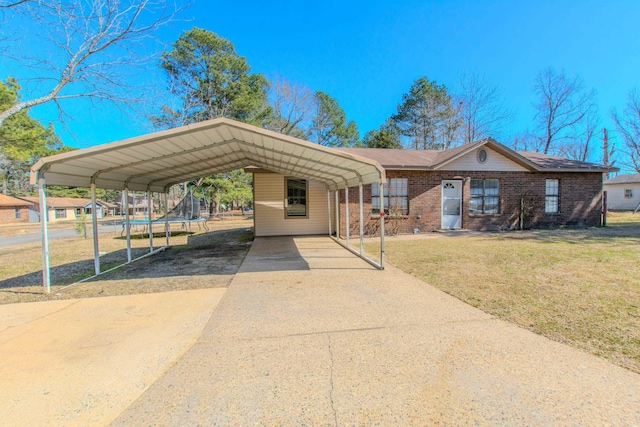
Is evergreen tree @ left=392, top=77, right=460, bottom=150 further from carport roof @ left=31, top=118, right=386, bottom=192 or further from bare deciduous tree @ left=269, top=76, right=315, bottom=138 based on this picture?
carport roof @ left=31, top=118, right=386, bottom=192

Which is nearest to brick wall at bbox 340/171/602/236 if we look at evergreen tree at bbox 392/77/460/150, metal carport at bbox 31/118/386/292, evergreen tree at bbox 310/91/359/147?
metal carport at bbox 31/118/386/292

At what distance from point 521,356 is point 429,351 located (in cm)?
82

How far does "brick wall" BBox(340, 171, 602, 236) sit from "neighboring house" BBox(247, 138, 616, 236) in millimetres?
38

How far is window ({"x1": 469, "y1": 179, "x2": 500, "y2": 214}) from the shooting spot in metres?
12.2

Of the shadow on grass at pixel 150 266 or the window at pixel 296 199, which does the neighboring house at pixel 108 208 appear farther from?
the window at pixel 296 199

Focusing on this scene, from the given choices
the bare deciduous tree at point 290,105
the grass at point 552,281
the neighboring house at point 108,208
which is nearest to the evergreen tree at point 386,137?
the bare deciduous tree at point 290,105

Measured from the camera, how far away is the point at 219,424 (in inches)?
75.2

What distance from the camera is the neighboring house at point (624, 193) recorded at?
28062 millimetres

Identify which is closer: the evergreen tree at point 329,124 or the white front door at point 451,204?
the white front door at point 451,204

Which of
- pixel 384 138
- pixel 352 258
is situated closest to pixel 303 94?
pixel 384 138

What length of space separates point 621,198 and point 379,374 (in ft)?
134

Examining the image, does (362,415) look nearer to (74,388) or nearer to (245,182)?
(74,388)

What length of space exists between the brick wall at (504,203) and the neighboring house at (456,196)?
0.04 metres

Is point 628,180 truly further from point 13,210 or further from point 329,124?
point 13,210
